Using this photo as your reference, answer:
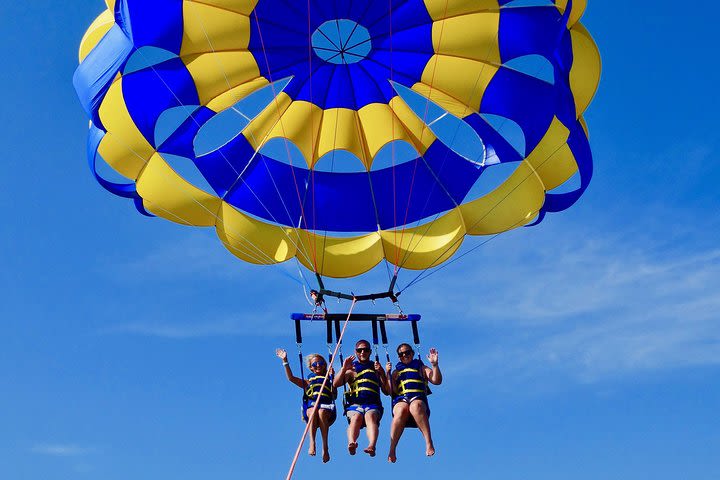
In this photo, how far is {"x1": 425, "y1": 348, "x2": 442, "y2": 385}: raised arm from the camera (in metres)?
9.30

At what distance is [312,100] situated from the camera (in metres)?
10.9

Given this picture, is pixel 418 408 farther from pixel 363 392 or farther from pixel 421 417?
pixel 363 392

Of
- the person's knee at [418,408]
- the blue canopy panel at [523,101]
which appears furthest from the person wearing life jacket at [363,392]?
the blue canopy panel at [523,101]

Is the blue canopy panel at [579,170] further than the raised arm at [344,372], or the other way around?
the blue canopy panel at [579,170]

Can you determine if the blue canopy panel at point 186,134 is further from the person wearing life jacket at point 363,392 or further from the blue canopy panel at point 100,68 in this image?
the person wearing life jacket at point 363,392

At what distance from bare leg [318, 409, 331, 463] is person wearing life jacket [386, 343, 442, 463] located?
612 mm

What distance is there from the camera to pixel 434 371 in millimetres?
9312

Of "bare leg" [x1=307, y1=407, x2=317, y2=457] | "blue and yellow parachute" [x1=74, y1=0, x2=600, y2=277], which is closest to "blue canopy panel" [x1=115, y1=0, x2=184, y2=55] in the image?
"blue and yellow parachute" [x1=74, y1=0, x2=600, y2=277]

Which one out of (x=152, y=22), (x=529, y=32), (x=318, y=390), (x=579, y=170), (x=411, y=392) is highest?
(x=152, y=22)

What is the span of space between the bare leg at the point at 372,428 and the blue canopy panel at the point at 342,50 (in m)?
3.57

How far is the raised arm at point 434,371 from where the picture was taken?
930 cm

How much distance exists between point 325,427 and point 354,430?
14.1 inches

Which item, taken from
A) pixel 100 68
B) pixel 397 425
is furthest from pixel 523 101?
pixel 100 68

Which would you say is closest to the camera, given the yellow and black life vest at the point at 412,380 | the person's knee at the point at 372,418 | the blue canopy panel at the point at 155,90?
the person's knee at the point at 372,418
